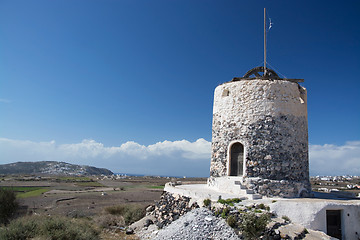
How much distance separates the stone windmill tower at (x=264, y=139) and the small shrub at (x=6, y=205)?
40.9 ft

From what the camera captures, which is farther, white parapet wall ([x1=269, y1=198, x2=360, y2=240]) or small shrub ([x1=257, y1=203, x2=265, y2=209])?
small shrub ([x1=257, y1=203, x2=265, y2=209])

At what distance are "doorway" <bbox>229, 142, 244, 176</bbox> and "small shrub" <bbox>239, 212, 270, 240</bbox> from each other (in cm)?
442

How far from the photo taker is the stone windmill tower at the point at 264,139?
35.6 ft

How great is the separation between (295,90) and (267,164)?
369cm

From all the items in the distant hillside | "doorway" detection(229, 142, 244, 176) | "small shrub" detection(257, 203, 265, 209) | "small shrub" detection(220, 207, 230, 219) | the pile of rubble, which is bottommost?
the distant hillside

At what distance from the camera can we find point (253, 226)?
24.0ft

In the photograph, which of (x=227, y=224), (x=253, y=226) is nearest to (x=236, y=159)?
(x=227, y=224)

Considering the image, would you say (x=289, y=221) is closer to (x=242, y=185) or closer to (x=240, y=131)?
(x=242, y=185)

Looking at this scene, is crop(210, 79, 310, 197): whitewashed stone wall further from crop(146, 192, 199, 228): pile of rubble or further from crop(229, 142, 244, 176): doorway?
crop(146, 192, 199, 228): pile of rubble

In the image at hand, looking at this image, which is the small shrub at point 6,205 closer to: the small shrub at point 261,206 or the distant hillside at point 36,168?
the small shrub at point 261,206

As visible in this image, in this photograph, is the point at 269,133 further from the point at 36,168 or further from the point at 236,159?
the point at 36,168

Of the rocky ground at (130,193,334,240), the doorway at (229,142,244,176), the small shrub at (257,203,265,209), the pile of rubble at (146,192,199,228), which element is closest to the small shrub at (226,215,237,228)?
the rocky ground at (130,193,334,240)

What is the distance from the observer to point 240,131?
11.8 meters

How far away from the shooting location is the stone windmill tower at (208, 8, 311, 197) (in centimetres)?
1085
